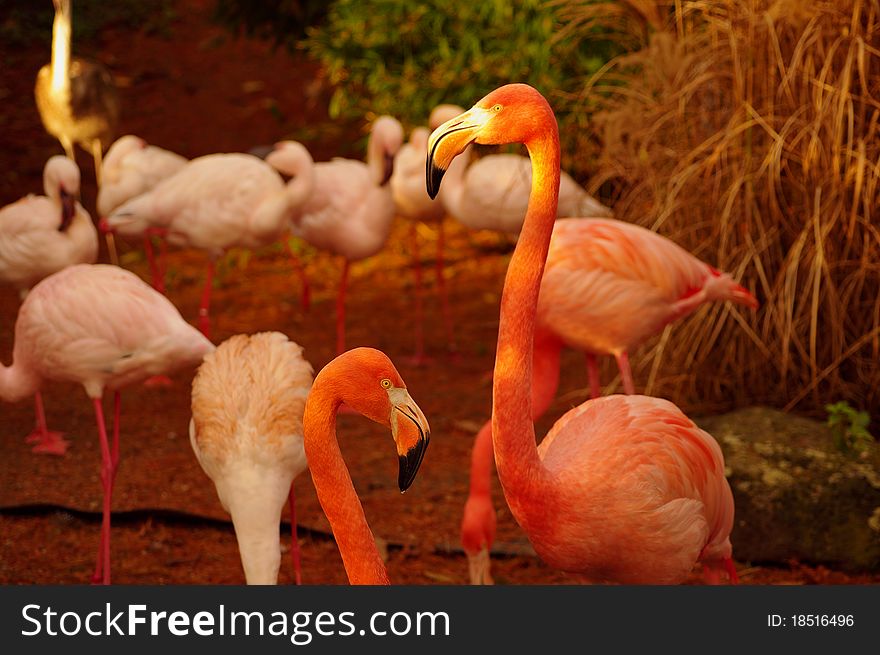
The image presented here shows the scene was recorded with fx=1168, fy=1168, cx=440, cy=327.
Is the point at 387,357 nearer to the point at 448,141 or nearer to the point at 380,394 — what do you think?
the point at 380,394

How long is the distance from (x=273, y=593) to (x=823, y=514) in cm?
251

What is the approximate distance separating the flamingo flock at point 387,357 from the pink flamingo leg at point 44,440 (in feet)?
0.03

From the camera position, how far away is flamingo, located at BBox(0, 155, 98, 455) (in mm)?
5891

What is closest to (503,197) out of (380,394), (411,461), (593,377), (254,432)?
(593,377)

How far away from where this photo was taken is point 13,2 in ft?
46.2

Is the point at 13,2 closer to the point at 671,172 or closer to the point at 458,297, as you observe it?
the point at 458,297

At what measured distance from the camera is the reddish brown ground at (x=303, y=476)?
4.55 m

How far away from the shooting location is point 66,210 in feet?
19.6

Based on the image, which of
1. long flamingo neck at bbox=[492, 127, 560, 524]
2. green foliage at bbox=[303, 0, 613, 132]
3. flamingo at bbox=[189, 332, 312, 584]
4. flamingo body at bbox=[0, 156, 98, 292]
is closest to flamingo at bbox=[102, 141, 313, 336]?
flamingo body at bbox=[0, 156, 98, 292]

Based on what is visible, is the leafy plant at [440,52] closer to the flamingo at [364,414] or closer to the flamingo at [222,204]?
the flamingo at [222,204]

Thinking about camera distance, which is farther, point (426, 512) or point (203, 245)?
point (203, 245)

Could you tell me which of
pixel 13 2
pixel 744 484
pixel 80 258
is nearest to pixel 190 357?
pixel 80 258

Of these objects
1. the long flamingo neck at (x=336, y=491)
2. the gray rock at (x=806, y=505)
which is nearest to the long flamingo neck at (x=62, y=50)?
the gray rock at (x=806, y=505)

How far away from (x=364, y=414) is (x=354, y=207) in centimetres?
409
